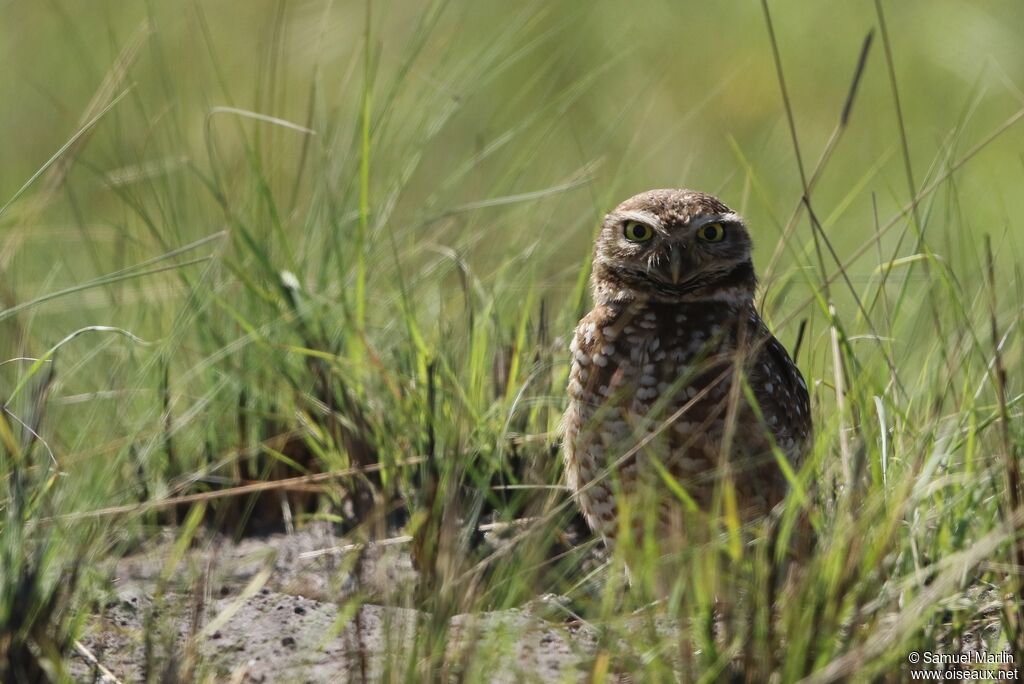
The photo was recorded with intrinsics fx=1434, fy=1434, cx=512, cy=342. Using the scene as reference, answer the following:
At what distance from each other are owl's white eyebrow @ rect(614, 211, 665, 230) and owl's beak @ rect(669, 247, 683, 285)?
79mm

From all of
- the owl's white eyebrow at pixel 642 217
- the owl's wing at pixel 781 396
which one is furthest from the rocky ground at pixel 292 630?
the owl's white eyebrow at pixel 642 217

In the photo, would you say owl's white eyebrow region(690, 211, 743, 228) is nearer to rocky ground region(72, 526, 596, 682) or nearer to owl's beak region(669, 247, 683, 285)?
owl's beak region(669, 247, 683, 285)

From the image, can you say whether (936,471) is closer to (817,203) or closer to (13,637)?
(13,637)

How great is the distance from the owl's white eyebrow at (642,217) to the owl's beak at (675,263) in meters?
0.08

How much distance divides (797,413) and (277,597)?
4.97 feet

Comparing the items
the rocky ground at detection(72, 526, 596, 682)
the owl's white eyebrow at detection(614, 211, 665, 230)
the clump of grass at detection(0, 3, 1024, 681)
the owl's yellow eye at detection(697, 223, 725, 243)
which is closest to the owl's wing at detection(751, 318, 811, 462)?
the clump of grass at detection(0, 3, 1024, 681)

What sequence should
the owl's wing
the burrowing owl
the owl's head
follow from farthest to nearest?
the owl's head, the owl's wing, the burrowing owl

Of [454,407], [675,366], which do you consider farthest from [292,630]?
[675,366]

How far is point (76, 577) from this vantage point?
288 centimetres

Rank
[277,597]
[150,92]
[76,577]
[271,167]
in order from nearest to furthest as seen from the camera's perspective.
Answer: [76,577] → [277,597] → [271,167] → [150,92]

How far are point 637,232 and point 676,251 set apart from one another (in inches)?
6.1

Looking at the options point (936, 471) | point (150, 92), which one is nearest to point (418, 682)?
point (936, 471)

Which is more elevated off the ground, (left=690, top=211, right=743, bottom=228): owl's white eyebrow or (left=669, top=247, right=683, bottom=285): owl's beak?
(left=690, top=211, right=743, bottom=228): owl's white eyebrow

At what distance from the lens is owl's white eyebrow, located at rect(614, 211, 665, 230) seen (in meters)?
4.04
